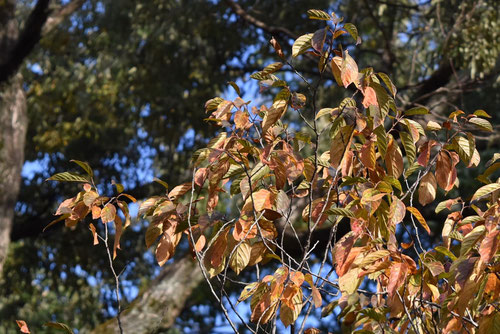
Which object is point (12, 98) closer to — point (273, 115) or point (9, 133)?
point (9, 133)

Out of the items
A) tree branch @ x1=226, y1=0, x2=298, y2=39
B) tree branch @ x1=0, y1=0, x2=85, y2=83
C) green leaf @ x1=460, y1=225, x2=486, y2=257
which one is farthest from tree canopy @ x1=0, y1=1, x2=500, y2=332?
green leaf @ x1=460, y1=225, x2=486, y2=257

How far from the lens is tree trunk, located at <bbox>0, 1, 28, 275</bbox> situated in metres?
6.70

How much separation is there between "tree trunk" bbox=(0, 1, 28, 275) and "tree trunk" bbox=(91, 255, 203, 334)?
1354mm

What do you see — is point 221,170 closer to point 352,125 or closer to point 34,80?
point 352,125

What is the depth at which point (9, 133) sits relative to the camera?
7.07m

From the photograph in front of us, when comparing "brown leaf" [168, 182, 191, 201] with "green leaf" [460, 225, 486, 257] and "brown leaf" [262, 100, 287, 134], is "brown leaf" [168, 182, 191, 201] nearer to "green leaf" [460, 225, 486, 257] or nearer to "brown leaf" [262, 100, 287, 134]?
"brown leaf" [262, 100, 287, 134]

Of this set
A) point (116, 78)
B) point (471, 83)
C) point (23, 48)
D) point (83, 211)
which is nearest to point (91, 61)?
point (116, 78)

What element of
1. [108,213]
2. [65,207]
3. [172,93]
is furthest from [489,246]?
[172,93]

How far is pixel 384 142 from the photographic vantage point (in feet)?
7.15

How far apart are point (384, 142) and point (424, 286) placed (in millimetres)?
482

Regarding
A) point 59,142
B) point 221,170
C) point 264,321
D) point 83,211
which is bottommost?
point 264,321

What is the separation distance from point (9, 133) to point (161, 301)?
2377mm

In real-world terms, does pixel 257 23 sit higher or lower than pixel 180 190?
higher

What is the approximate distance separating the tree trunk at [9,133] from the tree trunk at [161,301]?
1354 mm
